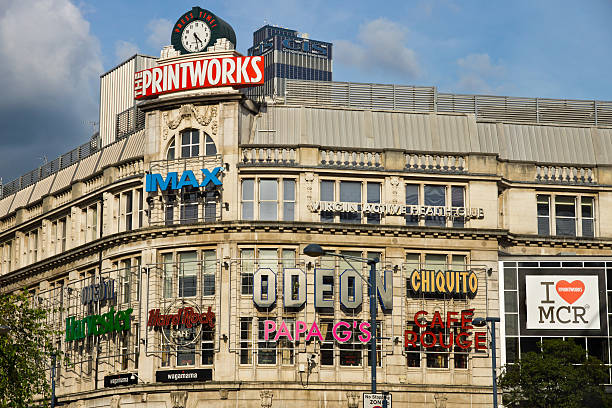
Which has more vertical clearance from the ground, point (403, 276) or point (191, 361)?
point (403, 276)

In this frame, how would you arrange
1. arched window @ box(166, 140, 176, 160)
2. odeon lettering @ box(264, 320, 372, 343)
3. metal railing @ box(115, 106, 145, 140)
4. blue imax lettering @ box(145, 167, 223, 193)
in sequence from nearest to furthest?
odeon lettering @ box(264, 320, 372, 343)
blue imax lettering @ box(145, 167, 223, 193)
arched window @ box(166, 140, 176, 160)
metal railing @ box(115, 106, 145, 140)

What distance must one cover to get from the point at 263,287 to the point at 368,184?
9.48 metres

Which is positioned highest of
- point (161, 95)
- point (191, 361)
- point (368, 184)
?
point (161, 95)

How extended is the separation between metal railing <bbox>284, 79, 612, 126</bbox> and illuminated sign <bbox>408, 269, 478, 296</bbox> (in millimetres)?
13472

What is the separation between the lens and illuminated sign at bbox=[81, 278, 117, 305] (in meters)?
74.4

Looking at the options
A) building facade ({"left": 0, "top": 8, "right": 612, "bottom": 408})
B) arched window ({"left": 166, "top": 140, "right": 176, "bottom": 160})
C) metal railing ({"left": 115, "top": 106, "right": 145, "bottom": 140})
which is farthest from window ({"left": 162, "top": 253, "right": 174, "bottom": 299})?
metal railing ({"left": 115, "top": 106, "right": 145, "bottom": 140})

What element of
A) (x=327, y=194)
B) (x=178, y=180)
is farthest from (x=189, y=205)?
(x=327, y=194)

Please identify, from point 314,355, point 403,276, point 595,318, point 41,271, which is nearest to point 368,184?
point 403,276

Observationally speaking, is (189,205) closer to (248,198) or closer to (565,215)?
(248,198)

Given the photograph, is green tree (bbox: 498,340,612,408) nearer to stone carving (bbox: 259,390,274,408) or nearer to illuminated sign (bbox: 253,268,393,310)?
illuminated sign (bbox: 253,268,393,310)

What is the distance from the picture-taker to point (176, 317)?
69.8 metres

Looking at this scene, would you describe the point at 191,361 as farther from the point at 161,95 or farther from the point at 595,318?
the point at 595,318

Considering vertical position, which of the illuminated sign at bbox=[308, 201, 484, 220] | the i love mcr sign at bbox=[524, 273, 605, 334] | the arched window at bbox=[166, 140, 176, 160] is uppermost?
the arched window at bbox=[166, 140, 176, 160]

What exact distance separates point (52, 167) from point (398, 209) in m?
36.6
